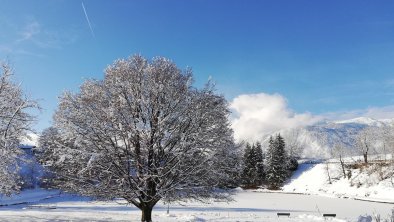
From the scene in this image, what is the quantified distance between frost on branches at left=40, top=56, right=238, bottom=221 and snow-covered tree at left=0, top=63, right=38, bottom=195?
2.50 m

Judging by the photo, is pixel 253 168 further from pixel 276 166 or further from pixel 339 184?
pixel 339 184

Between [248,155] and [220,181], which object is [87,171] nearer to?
[220,181]

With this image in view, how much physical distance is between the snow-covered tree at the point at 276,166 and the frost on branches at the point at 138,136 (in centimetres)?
8635

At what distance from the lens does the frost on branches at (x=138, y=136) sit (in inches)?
686

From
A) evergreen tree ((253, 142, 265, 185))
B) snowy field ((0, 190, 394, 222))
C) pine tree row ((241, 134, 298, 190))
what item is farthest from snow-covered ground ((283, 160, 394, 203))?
snowy field ((0, 190, 394, 222))

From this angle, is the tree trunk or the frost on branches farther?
the tree trunk

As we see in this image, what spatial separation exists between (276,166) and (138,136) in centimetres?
8855

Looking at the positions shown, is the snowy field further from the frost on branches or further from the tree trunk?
the frost on branches

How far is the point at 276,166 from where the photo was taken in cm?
10231

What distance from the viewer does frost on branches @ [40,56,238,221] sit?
1742cm

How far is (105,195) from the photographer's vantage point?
18.3 m

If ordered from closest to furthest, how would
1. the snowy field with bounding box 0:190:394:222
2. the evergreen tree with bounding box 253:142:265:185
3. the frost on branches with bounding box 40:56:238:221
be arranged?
the frost on branches with bounding box 40:56:238:221
the snowy field with bounding box 0:190:394:222
the evergreen tree with bounding box 253:142:265:185

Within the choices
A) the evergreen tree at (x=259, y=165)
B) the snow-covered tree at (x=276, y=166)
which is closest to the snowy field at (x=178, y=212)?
the snow-covered tree at (x=276, y=166)

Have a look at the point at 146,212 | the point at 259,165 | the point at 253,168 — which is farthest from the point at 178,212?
the point at 259,165
